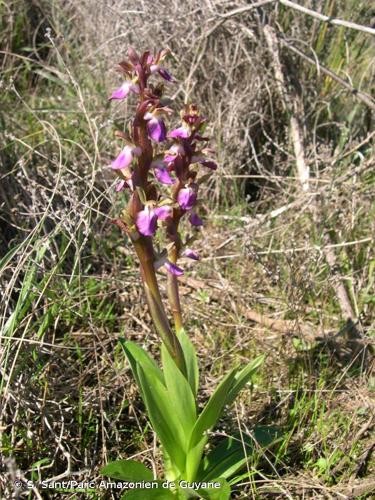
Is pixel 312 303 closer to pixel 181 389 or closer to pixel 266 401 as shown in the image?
pixel 266 401

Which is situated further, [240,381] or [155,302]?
[240,381]

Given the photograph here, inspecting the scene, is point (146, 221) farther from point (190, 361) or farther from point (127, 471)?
point (127, 471)

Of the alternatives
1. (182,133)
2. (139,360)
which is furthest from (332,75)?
(139,360)

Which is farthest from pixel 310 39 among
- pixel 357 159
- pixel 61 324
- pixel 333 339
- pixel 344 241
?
pixel 61 324

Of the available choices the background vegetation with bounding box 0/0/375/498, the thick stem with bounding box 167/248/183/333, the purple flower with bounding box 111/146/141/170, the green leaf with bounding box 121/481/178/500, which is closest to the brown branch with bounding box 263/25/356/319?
the background vegetation with bounding box 0/0/375/498

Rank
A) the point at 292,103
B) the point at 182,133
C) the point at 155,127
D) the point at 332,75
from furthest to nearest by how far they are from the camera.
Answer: the point at 292,103
the point at 332,75
the point at 182,133
the point at 155,127
